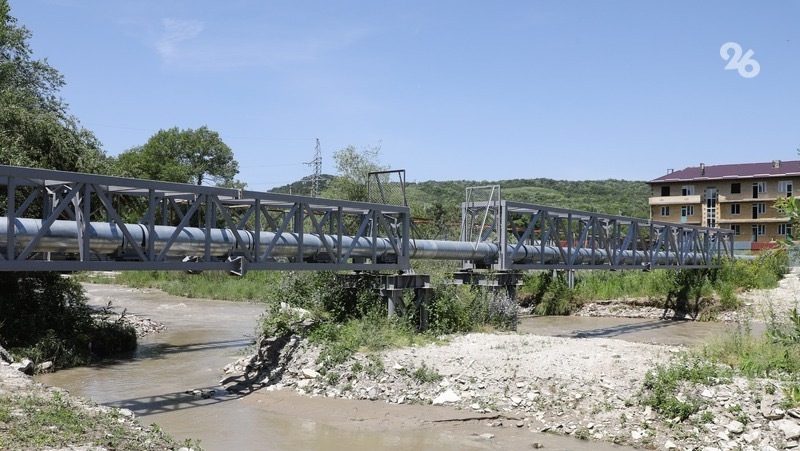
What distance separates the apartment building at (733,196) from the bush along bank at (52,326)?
64.0 meters

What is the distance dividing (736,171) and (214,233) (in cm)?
7304

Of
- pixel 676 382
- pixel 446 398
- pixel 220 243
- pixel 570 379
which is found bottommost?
pixel 446 398

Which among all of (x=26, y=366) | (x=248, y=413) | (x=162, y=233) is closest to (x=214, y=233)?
(x=162, y=233)

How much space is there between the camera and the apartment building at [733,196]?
241ft

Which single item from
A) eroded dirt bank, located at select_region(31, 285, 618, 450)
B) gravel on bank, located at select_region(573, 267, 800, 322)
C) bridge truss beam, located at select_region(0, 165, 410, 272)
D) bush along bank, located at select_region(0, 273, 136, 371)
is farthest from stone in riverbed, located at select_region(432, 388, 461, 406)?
gravel on bank, located at select_region(573, 267, 800, 322)

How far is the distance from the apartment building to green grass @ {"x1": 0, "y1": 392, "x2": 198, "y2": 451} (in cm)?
7052

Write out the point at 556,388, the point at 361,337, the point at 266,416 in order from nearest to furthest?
the point at 556,388 → the point at 266,416 → the point at 361,337

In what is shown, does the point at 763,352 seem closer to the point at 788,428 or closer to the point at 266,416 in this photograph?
the point at 788,428

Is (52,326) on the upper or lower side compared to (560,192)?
lower

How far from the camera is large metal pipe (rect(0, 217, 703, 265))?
45.9 ft

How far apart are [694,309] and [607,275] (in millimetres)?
5880

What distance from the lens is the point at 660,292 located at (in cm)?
4088

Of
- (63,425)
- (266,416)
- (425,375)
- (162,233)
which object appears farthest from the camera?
(425,375)

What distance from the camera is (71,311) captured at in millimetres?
22875
